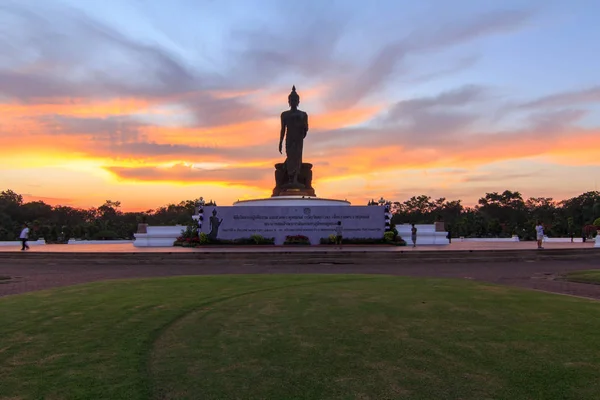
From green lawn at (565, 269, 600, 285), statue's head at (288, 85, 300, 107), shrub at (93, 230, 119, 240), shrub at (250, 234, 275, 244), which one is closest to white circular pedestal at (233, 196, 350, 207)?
shrub at (250, 234, 275, 244)

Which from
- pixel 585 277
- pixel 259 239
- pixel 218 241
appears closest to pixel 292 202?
pixel 259 239

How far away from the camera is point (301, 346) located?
5.16m

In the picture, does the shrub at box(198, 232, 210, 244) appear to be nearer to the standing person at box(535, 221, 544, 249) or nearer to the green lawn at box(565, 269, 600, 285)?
the standing person at box(535, 221, 544, 249)

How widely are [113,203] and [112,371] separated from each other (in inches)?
3075

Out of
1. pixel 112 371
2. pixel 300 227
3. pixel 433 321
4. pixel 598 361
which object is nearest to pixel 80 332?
pixel 112 371

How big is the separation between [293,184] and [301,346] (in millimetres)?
26745

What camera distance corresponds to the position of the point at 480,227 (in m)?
42.9

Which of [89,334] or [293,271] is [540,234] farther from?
[89,334]

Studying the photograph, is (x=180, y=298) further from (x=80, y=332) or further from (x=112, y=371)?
(x=112, y=371)

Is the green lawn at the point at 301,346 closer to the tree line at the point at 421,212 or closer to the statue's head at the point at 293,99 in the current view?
the statue's head at the point at 293,99

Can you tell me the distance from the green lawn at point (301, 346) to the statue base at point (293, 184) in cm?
2271

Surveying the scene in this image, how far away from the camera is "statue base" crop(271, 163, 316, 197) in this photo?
103ft

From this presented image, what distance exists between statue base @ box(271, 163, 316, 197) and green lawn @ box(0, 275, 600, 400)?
22.7m

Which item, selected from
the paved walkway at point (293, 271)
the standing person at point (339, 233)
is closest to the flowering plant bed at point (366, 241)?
the standing person at point (339, 233)
